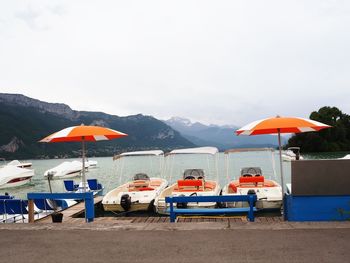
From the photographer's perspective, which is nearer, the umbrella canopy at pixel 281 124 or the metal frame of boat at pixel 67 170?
the umbrella canopy at pixel 281 124

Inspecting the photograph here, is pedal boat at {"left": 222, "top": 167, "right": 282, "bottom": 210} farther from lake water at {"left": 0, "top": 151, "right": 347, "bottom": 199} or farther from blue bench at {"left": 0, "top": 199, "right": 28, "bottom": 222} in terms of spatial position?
blue bench at {"left": 0, "top": 199, "right": 28, "bottom": 222}

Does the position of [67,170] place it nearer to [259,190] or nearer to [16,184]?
[16,184]

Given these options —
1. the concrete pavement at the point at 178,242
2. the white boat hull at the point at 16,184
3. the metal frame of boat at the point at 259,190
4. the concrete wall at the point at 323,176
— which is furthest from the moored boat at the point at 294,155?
the white boat hull at the point at 16,184

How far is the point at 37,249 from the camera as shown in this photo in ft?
20.9

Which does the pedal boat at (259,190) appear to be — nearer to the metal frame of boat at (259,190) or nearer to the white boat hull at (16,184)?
the metal frame of boat at (259,190)

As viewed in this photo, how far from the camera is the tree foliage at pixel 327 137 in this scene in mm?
96562

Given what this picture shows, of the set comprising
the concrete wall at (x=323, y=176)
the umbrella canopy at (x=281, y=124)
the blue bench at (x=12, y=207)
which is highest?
the umbrella canopy at (x=281, y=124)

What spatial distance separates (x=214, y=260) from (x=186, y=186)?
9879 millimetres

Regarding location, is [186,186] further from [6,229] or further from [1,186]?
[1,186]

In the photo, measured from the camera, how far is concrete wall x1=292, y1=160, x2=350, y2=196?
7996 mm

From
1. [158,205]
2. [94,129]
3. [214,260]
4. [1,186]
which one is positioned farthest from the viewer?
[1,186]

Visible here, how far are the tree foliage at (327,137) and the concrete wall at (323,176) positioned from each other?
93.3m

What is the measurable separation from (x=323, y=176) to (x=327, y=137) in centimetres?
9822

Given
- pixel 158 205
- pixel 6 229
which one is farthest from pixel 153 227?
pixel 158 205
